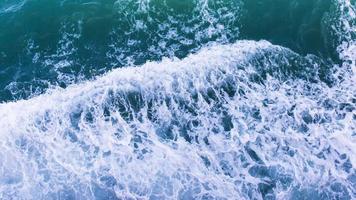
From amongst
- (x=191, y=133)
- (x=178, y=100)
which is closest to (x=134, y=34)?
(x=178, y=100)

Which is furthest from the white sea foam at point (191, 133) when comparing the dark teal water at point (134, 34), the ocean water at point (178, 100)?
the dark teal water at point (134, 34)

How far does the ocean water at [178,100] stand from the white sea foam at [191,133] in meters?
0.02

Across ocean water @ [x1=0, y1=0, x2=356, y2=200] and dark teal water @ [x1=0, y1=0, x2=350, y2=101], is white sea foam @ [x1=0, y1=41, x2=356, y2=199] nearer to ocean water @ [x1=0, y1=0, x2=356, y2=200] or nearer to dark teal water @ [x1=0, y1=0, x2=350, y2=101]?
ocean water @ [x1=0, y1=0, x2=356, y2=200]

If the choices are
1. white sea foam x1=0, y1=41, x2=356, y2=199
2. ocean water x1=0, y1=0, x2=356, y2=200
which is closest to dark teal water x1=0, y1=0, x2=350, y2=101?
ocean water x1=0, y1=0, x2=356, y2=200

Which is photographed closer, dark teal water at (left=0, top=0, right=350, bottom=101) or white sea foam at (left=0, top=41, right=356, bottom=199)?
white sea foam at (left=0, top=41, right=356, bottom=199)

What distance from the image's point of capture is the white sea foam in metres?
6.18

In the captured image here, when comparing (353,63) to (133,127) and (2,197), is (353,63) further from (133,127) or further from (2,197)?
(2,197)

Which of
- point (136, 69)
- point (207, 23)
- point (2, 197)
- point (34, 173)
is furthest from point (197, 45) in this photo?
point (2, 197)

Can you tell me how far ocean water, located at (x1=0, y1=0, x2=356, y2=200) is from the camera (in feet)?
20.6

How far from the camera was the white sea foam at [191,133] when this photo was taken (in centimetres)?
618

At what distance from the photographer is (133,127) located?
7129 mm

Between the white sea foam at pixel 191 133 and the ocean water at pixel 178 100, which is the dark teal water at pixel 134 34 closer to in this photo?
the ocean water at pixel 178 100

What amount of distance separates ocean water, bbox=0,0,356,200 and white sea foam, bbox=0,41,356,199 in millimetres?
21

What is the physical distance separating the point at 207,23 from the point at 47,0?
172 inches
